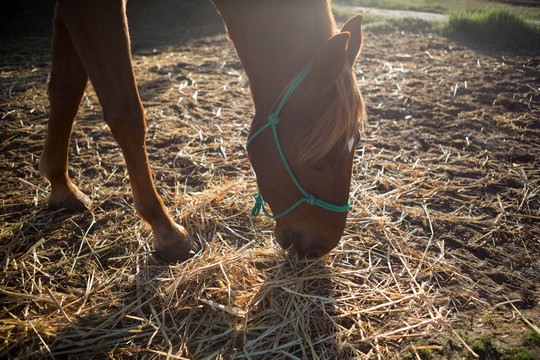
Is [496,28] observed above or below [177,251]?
above

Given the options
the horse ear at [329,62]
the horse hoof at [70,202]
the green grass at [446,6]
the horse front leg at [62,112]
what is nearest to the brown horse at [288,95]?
the horse ear at [329,62]

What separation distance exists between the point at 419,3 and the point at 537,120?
10.3 meters

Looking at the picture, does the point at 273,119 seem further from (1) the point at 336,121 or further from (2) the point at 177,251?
(2) the point at 177,251

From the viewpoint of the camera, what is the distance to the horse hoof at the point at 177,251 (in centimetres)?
206

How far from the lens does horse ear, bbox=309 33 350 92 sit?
1.27 metres

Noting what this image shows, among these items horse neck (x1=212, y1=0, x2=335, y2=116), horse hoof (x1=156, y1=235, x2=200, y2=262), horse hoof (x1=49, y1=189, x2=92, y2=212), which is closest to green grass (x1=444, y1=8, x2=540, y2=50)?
horse neck (x1=212, y1=0, x2=335, y2=116)

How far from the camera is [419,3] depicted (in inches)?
465

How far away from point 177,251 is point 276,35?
1.44m

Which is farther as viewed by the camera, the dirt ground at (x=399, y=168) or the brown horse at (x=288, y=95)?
the dirt ground at (x=399, y=168)

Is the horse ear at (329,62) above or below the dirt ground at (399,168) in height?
above

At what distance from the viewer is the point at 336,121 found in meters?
1.42

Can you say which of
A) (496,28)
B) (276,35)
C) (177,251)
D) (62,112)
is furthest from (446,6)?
(177,251)

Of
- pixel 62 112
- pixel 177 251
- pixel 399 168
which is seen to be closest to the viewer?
pixel 177 251

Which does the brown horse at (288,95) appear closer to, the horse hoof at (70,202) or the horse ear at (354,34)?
the horse ear at (354,34)
